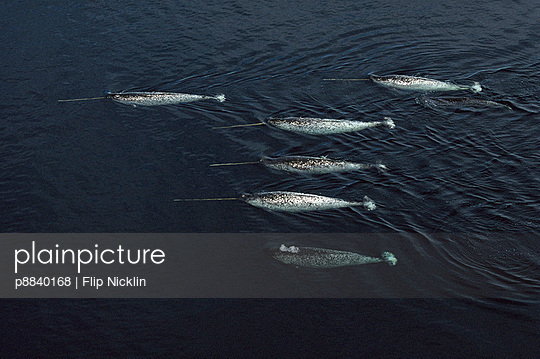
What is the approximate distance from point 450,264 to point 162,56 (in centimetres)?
1605

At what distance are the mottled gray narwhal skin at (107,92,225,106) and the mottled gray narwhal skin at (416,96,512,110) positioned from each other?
303 inches

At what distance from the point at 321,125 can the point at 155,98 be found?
6.69 meters

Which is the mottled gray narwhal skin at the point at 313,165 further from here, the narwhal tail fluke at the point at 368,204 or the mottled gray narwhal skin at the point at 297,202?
the narwhal tail fluke at the point at 368,204

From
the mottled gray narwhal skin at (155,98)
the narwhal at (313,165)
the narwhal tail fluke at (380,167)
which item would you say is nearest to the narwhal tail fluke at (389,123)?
the narwhal tail fluke at (380,167)

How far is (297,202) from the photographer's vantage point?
18016 millimetres

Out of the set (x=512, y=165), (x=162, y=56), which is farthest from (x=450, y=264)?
(x=162, y=56)

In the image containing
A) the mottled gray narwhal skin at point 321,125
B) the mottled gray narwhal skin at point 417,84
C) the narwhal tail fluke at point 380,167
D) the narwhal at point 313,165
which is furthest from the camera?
the mottled gray narwhal skin at point 417,84

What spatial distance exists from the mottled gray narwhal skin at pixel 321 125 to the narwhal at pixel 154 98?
3.09 metres

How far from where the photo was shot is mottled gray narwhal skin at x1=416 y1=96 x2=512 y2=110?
868 inches

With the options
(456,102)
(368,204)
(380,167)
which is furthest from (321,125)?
(456,102)

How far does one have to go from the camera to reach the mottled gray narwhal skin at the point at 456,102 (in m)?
22.0

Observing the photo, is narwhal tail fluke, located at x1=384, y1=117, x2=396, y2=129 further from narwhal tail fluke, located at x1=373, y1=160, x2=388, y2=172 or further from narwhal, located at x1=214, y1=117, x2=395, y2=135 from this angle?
narwhal tail fluke, located at x1=373, y1=160, x2=388, y2=172

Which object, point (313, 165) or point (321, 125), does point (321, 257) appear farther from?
point (321, 125)

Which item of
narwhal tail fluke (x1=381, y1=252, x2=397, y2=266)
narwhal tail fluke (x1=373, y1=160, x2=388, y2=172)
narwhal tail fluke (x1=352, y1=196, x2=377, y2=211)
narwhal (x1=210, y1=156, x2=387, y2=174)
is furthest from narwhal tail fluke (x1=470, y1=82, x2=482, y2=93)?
narwhal tail fluke (x1=381, y1=252, x2=397, y2=266)
